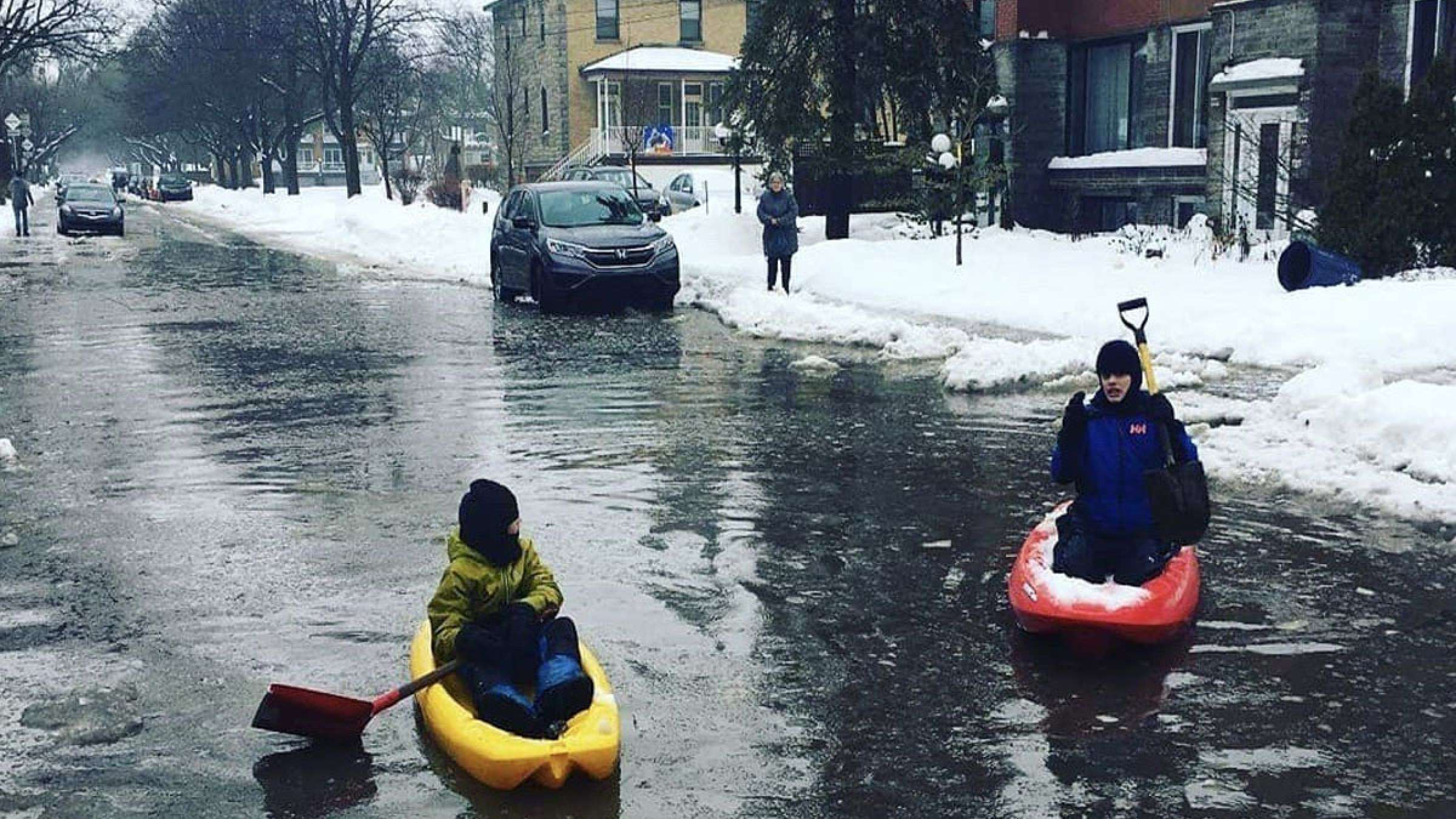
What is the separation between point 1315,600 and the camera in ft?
23.1

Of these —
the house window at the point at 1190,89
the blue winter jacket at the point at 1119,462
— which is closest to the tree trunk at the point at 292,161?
the house window at the point at 1190,89

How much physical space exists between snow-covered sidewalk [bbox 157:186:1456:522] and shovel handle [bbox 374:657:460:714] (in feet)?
18.8

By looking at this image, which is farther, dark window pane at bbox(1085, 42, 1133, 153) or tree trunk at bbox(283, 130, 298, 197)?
tree trunk at bbox(283, 130, 298, 197)

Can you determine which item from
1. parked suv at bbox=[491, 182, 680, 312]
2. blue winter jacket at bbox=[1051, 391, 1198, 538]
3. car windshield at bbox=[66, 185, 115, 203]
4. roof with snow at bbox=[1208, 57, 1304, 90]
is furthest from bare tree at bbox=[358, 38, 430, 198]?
blue winter jacket at bbox=[1051, 391, 1198, 538]

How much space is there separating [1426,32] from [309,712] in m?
21.6

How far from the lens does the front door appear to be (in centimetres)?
2359

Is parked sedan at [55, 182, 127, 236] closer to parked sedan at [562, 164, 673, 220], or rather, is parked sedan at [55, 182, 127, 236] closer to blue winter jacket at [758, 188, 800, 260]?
parked sedan at [562, 164, 673, 220]

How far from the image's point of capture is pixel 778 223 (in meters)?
20.8

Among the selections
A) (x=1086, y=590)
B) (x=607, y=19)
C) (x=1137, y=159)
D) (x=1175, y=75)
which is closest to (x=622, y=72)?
(x=607, y=19)

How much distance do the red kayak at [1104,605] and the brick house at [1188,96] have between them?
15.5 m

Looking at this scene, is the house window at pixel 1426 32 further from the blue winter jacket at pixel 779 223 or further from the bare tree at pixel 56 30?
the bare tree at pixel 56 30

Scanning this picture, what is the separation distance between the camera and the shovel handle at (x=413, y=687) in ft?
17.6

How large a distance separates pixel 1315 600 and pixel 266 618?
15.7 ft

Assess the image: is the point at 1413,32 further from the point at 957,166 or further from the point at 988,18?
the point at 988,18
